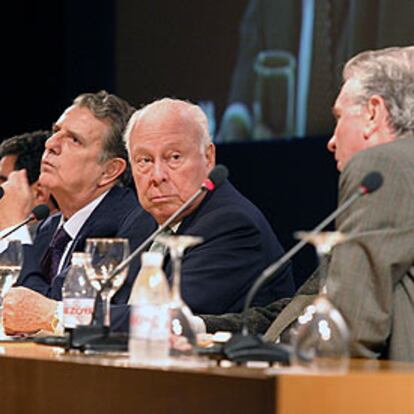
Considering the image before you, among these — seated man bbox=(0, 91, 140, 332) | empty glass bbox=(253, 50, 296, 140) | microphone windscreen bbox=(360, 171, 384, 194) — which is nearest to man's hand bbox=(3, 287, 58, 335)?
seated man bbox=(0, 91, 140, 332)

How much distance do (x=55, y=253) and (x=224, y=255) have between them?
91cm

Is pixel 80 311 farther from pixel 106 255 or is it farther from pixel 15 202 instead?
pixel 15 202

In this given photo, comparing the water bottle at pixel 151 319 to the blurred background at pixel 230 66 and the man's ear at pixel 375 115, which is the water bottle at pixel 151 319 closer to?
the man's ear at pixel 375 115

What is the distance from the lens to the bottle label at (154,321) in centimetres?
223

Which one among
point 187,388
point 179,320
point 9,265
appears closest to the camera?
point 187,388

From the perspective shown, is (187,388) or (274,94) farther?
(274,94)

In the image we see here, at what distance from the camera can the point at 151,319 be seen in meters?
2.24

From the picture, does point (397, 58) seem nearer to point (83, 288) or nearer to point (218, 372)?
point (83, 288)

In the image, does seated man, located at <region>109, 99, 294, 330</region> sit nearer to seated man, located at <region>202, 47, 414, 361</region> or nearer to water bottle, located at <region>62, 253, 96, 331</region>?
water bottle, located at <region>62, 253, 96, 331</region>

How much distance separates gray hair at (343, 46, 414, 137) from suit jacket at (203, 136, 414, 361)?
19cm

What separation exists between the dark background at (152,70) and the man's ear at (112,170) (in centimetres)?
94

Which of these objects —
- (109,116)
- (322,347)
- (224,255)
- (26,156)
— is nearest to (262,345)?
(322,347)

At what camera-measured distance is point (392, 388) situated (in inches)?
80.2

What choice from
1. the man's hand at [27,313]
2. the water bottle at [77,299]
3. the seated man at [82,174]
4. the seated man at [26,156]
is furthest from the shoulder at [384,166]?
the seated man at [26,156]
